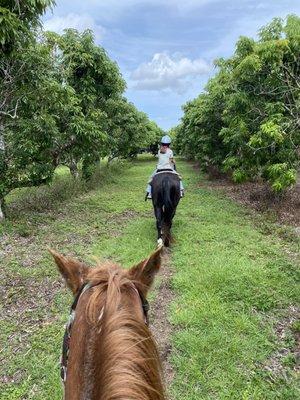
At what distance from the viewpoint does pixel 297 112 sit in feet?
33.9

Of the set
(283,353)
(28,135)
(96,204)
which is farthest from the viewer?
(96,204)

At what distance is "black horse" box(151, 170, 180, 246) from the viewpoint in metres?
7.95

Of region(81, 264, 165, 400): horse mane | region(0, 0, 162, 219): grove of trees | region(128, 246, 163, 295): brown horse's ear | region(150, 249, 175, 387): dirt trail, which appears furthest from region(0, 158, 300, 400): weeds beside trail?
region(0, 0, 162, 219): grove of trees

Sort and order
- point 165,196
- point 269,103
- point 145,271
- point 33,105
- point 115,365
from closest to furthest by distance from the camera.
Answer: point 115,365
point 145,271
point 165,196
point 33,105
point 269,103

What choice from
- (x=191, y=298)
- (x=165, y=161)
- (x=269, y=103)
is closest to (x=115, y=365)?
(x=191, y=298)

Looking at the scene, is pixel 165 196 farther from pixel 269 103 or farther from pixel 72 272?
pixel 72 272

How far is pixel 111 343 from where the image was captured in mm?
1293

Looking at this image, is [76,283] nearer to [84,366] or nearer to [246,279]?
[84,366]

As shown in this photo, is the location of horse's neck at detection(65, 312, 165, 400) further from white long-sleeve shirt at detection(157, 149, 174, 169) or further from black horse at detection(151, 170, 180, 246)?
white long-sleeve shirt at detection(157, 149, 174, 169)

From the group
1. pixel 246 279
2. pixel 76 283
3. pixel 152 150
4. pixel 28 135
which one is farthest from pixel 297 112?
pixel 152 150

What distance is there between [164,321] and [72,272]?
3505 mm

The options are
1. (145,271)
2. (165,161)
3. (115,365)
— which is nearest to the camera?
(115,365)

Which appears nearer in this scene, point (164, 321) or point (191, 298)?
point (164, 321)

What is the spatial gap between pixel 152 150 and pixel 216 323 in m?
49.1
